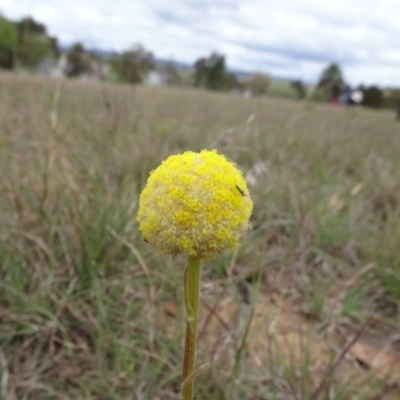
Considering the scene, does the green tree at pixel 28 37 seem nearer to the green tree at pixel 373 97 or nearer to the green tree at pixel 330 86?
the green tree at pixel 330 86

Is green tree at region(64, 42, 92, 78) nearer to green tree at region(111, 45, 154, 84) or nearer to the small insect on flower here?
green tree at region(111, 45, 154, 84)

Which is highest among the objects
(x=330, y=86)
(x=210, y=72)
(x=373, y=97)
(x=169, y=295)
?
(x=330, y=86)

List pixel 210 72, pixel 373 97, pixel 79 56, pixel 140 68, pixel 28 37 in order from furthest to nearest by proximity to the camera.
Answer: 1. pixel 373 97
2. pixel 210 72
3. pixel 140 68
4. pixel 28 37
5. pixel 79 56

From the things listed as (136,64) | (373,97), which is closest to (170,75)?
(136,64)

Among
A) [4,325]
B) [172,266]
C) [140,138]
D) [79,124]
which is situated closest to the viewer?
[4,325]

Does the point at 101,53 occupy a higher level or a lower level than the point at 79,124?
higher

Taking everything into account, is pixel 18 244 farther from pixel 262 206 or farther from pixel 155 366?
pixel 262 206

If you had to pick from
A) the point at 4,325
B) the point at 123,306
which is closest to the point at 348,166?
the point at 123,306

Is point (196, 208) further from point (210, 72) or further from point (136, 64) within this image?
point (210, 72)
